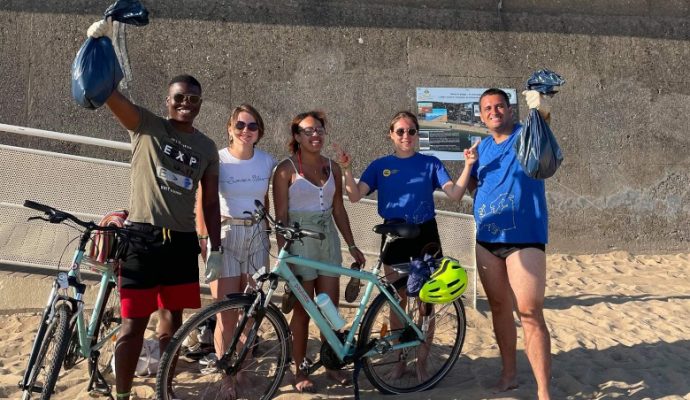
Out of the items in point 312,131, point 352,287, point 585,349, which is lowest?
point 585,349

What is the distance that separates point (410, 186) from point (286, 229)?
90 cm

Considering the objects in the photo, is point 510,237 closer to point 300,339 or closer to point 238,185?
point 300,339

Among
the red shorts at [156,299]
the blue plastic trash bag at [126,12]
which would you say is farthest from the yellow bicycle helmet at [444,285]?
the blue plastic trash bag at [126,12]

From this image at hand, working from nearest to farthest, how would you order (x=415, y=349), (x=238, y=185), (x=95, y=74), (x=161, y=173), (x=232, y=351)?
(x=95, y=74)
(x=161, y=173)
(x=232, y=351)
(x=238, y=185)
(x=415, y=349)

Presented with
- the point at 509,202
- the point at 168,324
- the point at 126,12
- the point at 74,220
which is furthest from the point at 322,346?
the point at 126,12

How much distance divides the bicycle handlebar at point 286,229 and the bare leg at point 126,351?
0.81 metres

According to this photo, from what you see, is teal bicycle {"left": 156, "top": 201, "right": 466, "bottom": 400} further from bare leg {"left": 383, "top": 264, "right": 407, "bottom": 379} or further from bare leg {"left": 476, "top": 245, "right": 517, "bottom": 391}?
bare leg {"left": 476, "top": 245, "right": 517, "bottom": 391}

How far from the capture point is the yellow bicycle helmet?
143 inches

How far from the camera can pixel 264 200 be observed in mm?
3850

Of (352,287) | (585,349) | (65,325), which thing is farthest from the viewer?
(585,349)

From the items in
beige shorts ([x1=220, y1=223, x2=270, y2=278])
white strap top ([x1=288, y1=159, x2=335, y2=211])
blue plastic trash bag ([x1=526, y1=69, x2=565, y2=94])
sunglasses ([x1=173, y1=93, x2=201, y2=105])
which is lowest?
beige shorts ([x1=220, y1=223, x2=270, y2=278])

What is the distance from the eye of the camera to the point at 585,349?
4.67 meters

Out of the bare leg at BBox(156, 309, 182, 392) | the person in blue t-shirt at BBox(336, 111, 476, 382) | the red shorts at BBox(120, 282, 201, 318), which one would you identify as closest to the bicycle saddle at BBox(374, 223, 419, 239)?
the person in blue t-shirt at BBox(336, 111, 476, 382)

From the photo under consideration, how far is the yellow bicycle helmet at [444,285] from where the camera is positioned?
143 inches
